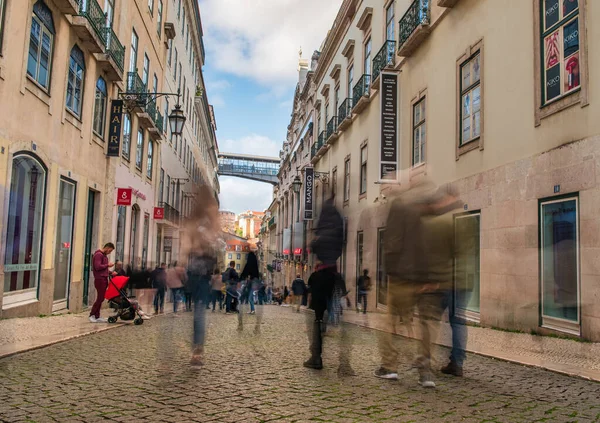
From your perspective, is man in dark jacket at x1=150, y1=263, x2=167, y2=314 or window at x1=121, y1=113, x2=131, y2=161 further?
window at x1=121, y1=113, x2=131, y2=161

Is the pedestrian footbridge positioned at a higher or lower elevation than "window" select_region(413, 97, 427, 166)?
higher

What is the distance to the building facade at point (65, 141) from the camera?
1038cm

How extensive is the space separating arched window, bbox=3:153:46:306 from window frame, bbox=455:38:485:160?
9565 millimetres

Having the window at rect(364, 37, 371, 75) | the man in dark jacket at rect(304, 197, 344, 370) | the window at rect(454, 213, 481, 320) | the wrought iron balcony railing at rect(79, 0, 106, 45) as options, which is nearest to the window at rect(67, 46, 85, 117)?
the wrought iron balcony railing at rect(79, 0, 106, 45)

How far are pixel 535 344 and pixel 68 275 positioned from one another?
11192 millimetres

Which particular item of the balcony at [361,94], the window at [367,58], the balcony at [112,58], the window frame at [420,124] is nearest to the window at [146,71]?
the balcony at [112,58]

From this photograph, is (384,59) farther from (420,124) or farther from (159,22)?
(159,22)

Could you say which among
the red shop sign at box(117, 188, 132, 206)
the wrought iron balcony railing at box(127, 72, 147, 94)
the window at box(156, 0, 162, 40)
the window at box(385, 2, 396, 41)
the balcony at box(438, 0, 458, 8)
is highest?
the window at box(156, 0, 162, 40)

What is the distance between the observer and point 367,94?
2083 cm

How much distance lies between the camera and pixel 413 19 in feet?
51.9

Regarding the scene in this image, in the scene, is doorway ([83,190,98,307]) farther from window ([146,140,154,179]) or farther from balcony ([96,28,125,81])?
window ([146,140,154,179])

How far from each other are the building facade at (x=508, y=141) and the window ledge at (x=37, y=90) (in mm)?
6424

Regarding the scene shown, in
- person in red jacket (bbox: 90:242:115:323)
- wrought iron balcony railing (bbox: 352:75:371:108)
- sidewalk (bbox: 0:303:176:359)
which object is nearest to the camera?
sidewalk (bbox: 0:303:176:359)

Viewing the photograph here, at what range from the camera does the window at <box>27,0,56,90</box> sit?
437 inches
